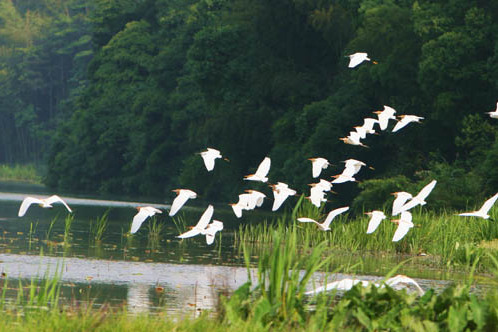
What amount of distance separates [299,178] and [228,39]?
9360mm

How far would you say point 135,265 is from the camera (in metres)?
17.8

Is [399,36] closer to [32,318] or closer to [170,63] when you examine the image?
[170,63]

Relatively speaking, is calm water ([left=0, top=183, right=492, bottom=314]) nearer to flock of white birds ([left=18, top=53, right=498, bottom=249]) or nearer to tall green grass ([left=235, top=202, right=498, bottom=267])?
tall green grass ([left=235, top=202, right=498, bottom=267])

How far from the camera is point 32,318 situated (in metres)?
9.27

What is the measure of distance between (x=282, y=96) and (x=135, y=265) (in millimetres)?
30153

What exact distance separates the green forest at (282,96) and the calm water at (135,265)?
10303 millimetres

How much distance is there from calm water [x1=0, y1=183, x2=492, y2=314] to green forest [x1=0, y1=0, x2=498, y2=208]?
1030cm

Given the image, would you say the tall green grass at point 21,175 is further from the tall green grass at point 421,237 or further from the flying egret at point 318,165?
the flying egret at point 318,165

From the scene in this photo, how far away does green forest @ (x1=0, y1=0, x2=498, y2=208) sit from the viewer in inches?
1372

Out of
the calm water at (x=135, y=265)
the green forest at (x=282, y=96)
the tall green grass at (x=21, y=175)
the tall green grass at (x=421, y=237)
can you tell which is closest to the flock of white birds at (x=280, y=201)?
the calm water at (x=135, y=265)

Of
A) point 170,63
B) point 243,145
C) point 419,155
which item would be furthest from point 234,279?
point 170,63

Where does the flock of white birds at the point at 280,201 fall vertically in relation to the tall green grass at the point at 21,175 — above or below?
below

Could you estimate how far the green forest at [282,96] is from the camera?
114 feet

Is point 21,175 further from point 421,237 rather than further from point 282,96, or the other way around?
point 421,237
